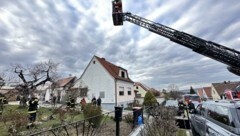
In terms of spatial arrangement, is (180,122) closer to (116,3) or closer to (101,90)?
(116,3)

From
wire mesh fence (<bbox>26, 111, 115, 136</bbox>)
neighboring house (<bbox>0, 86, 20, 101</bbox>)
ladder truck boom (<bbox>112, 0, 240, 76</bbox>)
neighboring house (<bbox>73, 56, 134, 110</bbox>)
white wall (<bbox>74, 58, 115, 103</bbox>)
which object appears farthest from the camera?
white wall (<bbox>74, 58, 115, 103</bbox>)

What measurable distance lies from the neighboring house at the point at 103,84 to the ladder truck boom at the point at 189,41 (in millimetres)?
11838

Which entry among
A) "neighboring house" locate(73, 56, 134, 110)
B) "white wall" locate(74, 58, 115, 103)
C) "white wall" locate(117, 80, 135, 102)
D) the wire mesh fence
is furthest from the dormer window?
the wire mesh fence

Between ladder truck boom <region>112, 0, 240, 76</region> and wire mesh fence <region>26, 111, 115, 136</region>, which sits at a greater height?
ladder truck boom <region>112, 0, 240, 76</region>

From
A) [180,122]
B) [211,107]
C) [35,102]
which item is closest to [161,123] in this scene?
[211,107]

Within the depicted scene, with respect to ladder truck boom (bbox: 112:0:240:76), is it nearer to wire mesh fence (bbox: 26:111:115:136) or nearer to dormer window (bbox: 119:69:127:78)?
wire mesh fence (bbox: 26:111:115:136)

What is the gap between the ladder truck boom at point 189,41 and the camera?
40.1ft

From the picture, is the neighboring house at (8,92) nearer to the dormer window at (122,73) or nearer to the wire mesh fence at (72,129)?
the wire mesh fence at (72,129)

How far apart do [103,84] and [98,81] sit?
989 millimetres

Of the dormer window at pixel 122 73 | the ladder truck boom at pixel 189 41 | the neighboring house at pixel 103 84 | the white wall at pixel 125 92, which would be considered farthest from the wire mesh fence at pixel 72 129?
the dormer window at pixel 122 73

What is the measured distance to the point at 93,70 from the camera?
87.5 feet

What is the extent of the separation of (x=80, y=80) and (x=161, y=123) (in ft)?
71.4

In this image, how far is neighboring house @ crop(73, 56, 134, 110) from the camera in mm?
24781

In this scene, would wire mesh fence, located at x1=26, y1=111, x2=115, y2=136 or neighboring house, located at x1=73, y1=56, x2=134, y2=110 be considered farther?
neighboring house, located at x1=73, y1=56, x2=134, y2=110
